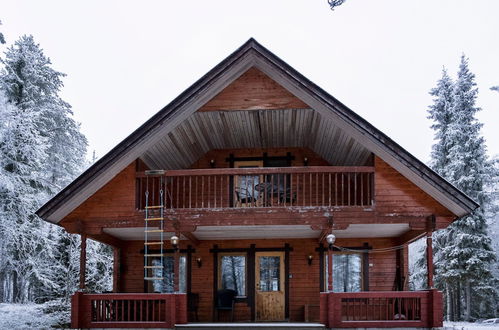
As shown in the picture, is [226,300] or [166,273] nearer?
[226,300]

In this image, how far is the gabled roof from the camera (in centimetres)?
1289

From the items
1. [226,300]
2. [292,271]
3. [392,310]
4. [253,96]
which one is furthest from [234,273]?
[253,96]

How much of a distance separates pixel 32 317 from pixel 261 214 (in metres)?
8.82

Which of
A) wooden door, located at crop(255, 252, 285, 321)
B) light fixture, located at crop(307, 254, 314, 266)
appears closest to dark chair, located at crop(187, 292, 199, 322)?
wooden door, located at crop(255, 252, 285, 321)

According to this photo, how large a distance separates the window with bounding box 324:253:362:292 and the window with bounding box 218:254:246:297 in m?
2.34

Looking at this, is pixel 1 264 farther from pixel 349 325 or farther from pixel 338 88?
pixel 338 88

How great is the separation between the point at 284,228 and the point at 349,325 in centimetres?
293

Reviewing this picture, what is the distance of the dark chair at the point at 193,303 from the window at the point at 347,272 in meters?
3.66

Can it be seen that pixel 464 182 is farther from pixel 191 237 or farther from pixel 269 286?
pixel 191 237

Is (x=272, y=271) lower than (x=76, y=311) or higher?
higher

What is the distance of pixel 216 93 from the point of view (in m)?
13.7

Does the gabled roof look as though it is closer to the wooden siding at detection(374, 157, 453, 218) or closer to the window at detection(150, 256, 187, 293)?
the wooden siding at detection(374, 157, 453, 218)

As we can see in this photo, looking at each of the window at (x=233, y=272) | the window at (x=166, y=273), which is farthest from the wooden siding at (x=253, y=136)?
the window at (x=233, y=272)

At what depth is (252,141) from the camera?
16.3m
